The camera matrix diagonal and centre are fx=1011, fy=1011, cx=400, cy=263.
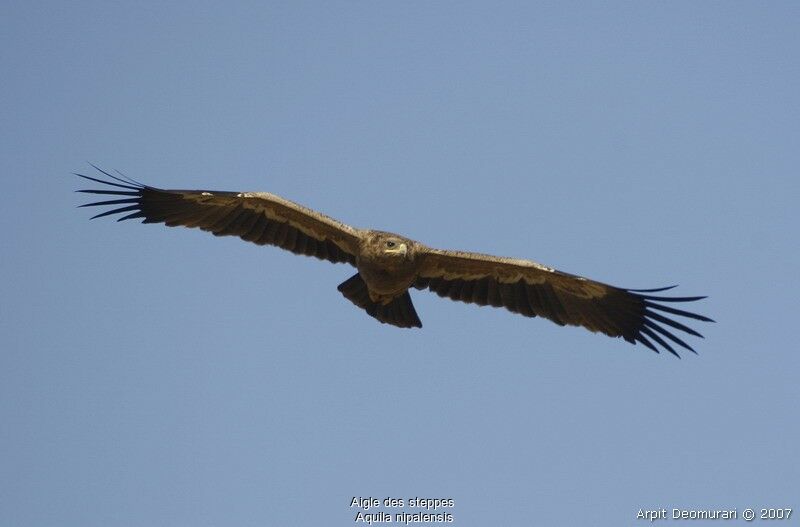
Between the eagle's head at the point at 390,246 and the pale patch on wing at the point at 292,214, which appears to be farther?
the pale patch on wing at the point at 292,214

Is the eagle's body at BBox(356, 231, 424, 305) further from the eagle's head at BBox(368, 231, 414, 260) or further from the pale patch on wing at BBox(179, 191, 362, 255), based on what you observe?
the pale patch on wing at BBox(179, 191, 362, 255)

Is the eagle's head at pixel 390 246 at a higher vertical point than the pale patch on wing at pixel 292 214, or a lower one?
lower

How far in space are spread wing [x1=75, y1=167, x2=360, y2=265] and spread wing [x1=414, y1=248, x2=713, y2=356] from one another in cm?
114

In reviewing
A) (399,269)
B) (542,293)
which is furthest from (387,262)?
(542,293)

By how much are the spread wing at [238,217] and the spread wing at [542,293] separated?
3.73ft

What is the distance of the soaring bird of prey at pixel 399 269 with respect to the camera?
1108 cm

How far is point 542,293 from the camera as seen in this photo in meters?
11.6

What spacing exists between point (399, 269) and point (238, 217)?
2177 millimetres

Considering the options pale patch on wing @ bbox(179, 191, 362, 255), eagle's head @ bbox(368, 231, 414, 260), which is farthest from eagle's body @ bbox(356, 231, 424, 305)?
pale patch on wing @ bbox(179, 191, 362, 255)

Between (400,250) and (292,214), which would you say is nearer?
(400,250)

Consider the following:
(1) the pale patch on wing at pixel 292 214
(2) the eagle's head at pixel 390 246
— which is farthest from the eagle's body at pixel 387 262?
(1) the pale patch on wing at pixel 292 214

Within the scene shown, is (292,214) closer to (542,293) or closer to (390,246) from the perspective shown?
(390,246)

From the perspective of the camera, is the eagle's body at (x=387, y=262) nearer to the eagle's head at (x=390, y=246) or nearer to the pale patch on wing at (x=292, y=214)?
the eagle's head at (x=390, y=246)

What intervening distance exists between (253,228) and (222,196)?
525 millimetres
